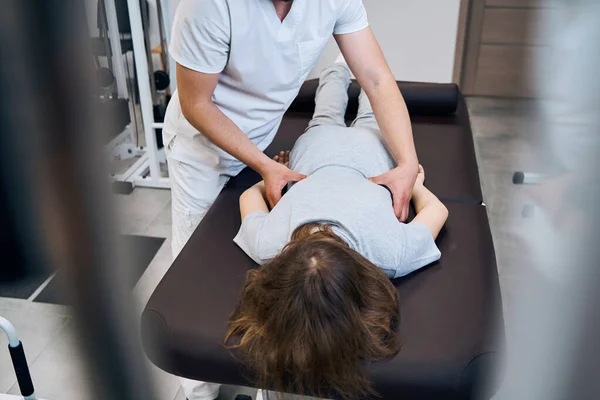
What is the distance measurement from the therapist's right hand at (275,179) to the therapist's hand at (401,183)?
0.20 m

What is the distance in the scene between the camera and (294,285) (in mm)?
1032

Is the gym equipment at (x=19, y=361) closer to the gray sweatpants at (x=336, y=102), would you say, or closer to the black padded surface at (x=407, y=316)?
the black padded surface at (x=407, y=316)

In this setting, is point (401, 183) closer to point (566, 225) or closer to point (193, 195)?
point (193, 195)

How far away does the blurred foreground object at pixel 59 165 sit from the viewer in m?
0.22

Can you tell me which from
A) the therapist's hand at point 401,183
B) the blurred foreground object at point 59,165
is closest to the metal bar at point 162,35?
the therapist's hand at point 401,183

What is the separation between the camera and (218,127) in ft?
4.42

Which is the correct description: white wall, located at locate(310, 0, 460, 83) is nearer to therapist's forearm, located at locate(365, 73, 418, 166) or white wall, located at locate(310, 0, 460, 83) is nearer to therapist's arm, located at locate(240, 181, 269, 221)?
therapist's forearm, located at locate(365, 73, 418, 166)

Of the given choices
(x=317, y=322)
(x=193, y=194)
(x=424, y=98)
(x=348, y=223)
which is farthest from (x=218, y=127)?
(x=424, y=98)

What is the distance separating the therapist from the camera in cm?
124

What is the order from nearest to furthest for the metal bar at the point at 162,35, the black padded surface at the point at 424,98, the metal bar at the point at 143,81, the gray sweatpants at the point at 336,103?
the gray sweatpants at the point at 336,103, the black padded surface at the point at 424,98, the metal bar at the point at 143,81, the metal bar at the point at 162,35

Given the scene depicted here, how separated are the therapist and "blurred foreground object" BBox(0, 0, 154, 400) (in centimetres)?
99

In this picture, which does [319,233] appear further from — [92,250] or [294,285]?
[92,250]

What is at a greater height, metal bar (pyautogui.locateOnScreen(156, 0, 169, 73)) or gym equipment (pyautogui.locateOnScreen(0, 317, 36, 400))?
metal bar (pyautogui.locateOnScreen(156, 0, 169, 73))

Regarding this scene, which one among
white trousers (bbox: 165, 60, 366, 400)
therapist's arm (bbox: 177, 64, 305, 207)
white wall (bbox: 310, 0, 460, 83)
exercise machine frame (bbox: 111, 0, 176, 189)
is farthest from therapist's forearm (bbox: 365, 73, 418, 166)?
white wall (bbox: 310, 0, 460, 83)
